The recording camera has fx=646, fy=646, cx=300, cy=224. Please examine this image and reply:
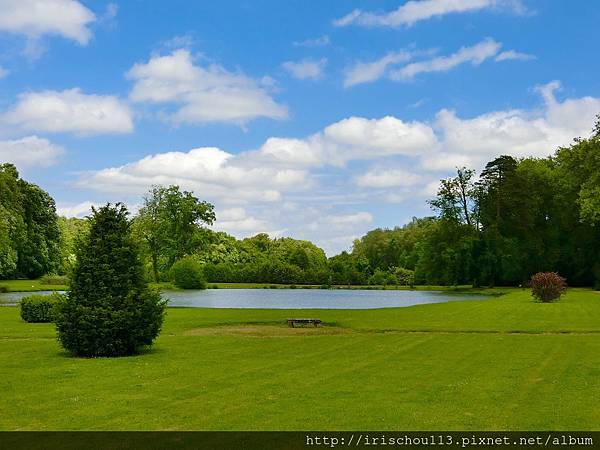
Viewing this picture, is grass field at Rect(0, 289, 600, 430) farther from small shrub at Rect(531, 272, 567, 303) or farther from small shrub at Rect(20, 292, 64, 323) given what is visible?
small shrub at Rect(531, 272, 567, 303)

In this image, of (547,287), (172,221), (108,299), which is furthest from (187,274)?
(108,299)

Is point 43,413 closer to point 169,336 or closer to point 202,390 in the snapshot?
point 202,390

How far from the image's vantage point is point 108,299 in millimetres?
18172

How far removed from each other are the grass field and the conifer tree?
30.2 inches

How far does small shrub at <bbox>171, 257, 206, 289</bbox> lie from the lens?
76.4m

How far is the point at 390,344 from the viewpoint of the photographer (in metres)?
20.5

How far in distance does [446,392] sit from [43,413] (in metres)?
7.31

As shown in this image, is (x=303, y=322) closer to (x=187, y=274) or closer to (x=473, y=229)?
(x=187, y=274)

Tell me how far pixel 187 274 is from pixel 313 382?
64.3m

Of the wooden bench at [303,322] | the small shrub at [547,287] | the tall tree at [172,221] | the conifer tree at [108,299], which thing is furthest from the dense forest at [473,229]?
the conifer tree at [108,299]
